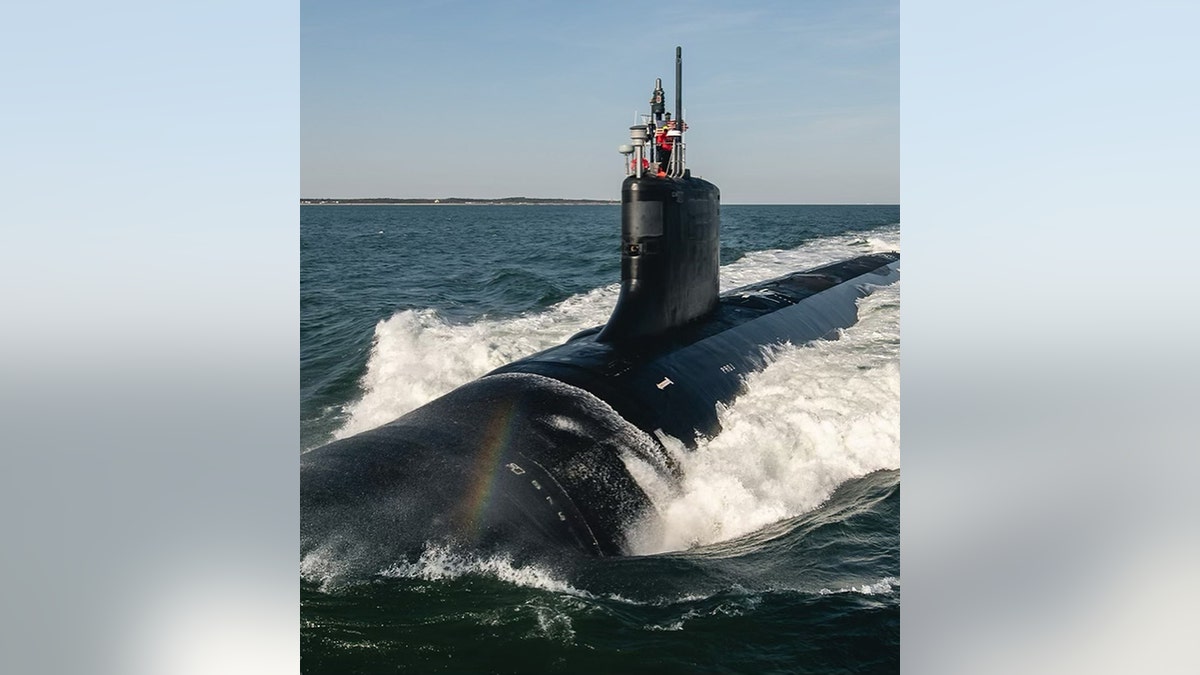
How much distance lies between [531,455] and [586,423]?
852mm

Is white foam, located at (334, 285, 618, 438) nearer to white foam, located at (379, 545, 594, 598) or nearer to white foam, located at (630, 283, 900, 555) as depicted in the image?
white foam, located at (630, 283, 900, 555)

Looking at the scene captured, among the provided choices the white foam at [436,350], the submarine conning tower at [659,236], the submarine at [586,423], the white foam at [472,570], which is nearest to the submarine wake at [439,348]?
the white foam at [436,350]

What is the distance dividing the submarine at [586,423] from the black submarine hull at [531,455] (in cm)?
2

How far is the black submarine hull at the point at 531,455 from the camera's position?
6.07 meters

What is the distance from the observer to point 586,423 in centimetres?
793

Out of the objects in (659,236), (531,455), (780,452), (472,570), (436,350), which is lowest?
(472,570)

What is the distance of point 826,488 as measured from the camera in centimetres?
852

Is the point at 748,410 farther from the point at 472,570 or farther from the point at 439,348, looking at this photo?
the point at 439,348

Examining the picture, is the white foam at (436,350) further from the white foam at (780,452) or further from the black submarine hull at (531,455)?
the white foam at (780,452)

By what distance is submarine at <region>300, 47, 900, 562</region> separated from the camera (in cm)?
617

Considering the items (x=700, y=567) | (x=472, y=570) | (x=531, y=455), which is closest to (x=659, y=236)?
(x=531, y=455)
